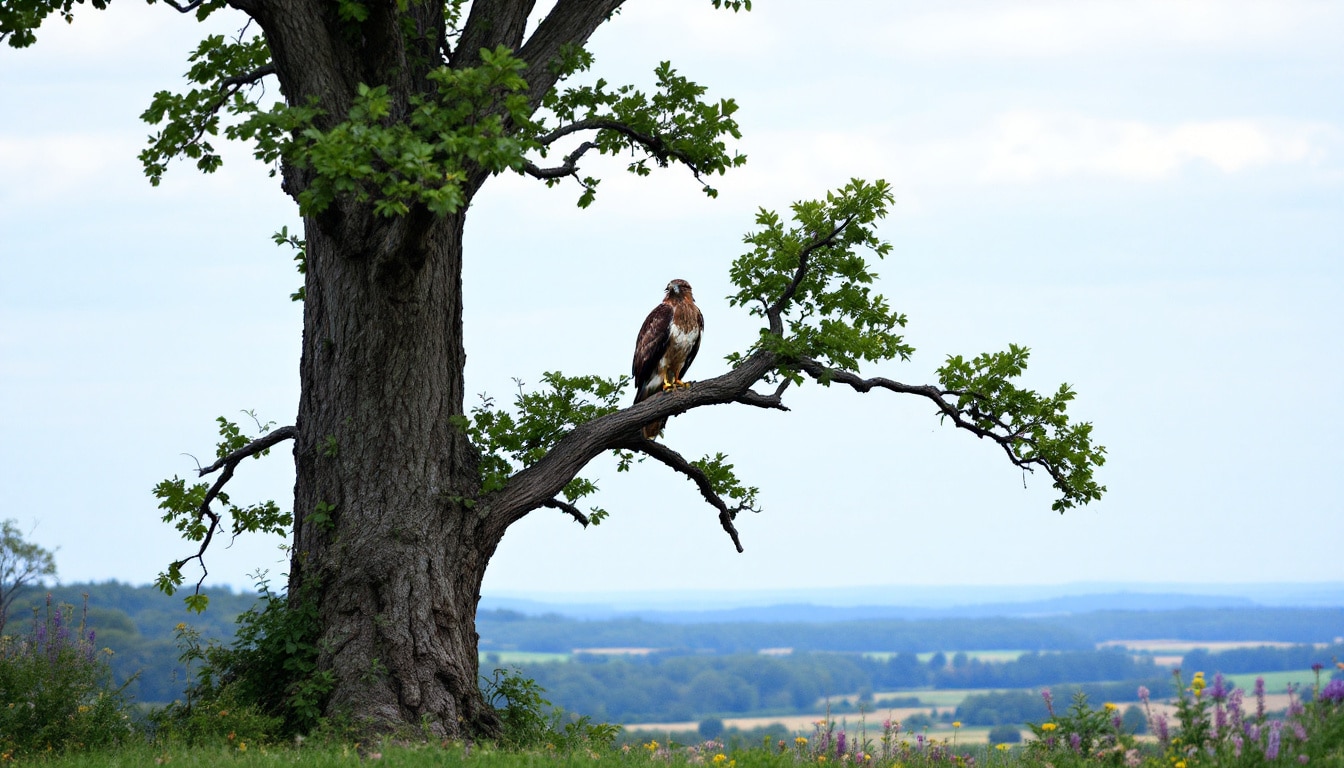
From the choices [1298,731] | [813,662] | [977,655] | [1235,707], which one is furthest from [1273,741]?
[977,655]

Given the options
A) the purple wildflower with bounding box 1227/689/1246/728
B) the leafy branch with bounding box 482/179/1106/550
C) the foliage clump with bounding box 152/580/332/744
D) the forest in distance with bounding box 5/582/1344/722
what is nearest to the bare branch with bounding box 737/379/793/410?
the leafy branch with bounding box 482/179/1106/550

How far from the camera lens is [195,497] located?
14.2 m

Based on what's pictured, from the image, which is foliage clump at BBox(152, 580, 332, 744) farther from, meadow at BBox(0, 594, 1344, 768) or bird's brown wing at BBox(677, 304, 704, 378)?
bird's brown wing at BBox(677, 304, 704, 378)

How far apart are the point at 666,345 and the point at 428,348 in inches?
143

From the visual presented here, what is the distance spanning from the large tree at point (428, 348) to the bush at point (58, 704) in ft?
6.25

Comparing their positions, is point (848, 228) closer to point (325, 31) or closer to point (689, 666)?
point (325, 31)

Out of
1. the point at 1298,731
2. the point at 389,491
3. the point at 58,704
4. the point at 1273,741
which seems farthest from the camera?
the point at 389,491

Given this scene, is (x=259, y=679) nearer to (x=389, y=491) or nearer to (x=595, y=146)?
(x=389, y=491)

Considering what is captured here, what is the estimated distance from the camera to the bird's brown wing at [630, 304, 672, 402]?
15.0 meters

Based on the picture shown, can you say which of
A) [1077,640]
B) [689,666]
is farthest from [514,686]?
[1077,640]

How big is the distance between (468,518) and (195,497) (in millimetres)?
3887

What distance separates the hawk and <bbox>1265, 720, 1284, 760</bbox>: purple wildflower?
822 cm

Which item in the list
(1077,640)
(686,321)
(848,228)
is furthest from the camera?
(1077,640)

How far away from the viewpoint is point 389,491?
39.2 ft
